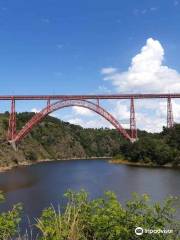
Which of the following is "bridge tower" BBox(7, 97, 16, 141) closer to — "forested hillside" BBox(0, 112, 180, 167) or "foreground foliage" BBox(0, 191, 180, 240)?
"forested hillside" BBox(0, 112, 180, 167)

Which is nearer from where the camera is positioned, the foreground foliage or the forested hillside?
the foreground foliage

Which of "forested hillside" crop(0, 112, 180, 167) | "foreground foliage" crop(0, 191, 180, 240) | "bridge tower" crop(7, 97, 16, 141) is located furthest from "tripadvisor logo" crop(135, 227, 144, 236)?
"forested hillside" crop(0, 112, 180, 167)

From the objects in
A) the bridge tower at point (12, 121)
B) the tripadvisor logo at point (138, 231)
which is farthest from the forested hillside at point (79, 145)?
the tripadvisor logo at point (138, 231)

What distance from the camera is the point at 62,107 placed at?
63.2 m

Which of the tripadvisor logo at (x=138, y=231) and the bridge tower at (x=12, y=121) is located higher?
the bridge tower at (x=12, y=121)

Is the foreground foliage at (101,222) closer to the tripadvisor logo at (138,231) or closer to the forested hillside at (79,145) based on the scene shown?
the tripadvisor logo at (138,231)

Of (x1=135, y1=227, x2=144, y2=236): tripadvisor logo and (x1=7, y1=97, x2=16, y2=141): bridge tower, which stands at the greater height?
(x1=7, y1=97, x2=16, y2=141): bridge tower

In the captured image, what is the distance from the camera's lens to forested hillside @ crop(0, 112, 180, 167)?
70931 millimetres

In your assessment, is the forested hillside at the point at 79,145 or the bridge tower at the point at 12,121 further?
the forested hillside at the point at 79,145

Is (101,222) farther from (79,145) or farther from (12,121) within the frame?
(79,145)

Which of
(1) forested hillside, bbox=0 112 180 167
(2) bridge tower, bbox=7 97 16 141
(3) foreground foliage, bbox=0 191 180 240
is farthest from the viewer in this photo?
(1) forested hillside, bbox=0 112 180 167

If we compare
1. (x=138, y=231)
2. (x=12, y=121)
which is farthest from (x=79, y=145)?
(x=138, y=231)

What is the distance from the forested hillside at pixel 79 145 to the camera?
233ft

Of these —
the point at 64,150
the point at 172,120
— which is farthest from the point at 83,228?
the point at 64,150
